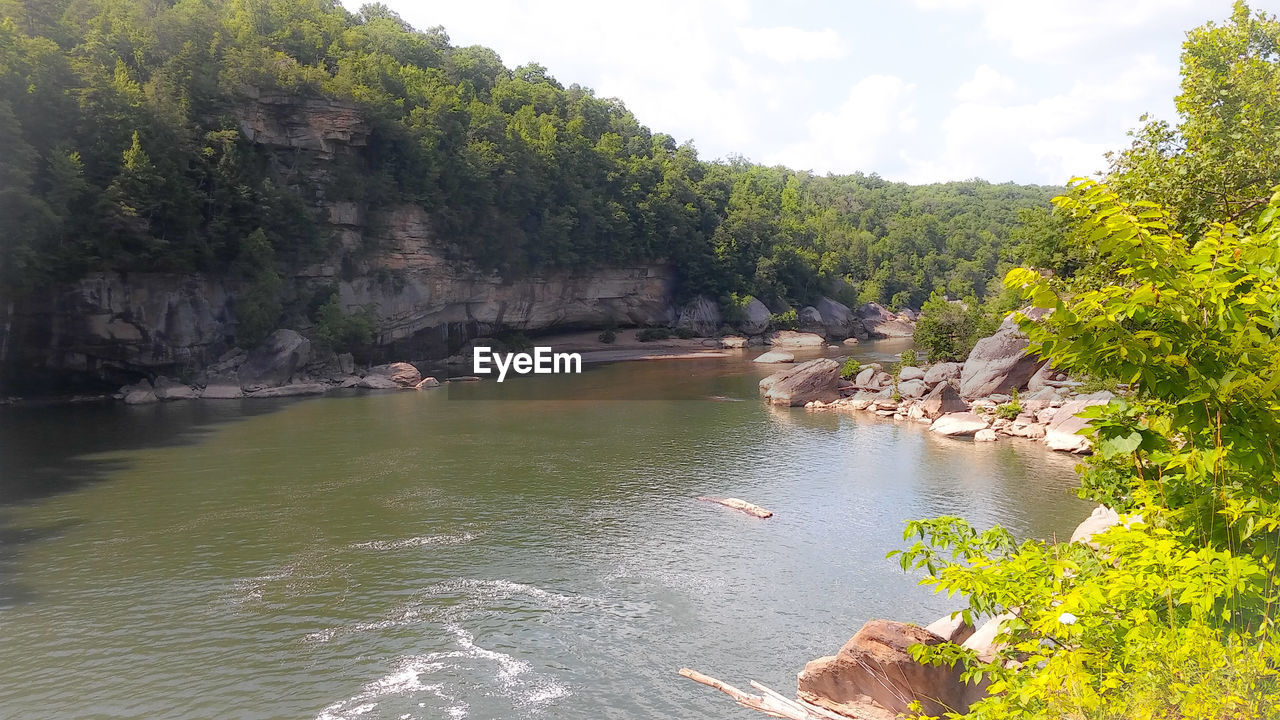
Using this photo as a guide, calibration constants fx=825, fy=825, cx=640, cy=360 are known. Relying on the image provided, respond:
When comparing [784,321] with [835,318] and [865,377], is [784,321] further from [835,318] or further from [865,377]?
[865,377]

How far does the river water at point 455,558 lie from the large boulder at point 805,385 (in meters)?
6.39

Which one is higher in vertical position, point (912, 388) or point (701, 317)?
point (701, 317)

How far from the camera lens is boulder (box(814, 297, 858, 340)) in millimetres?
89812

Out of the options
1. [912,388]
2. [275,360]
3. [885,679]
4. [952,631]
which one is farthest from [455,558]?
[275,360]

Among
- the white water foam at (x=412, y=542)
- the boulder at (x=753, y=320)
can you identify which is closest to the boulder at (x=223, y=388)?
the white water foam at (x=412, y=542)

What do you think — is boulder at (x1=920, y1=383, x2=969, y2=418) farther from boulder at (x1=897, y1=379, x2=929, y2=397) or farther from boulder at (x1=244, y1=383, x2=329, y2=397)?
boulder at (x1=244, y1=383, x2=329, y2=397)

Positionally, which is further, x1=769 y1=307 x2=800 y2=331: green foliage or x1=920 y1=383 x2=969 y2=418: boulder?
x1=769 y1=307 x2=800 y2=331: green foliage

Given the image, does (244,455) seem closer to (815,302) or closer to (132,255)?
(132,255)

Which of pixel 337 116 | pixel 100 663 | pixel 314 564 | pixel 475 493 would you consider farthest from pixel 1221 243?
pixel 337 116

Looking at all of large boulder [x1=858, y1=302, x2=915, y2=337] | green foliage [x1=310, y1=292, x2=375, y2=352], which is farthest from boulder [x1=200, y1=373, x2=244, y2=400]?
large boulder [x1=858, y1=302, x2=915, y2=337]

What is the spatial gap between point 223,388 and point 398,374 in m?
10.6

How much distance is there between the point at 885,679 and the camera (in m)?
11.9

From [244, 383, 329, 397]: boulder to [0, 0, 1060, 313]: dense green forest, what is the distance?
8225 millimetres

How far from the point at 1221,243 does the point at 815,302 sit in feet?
297
